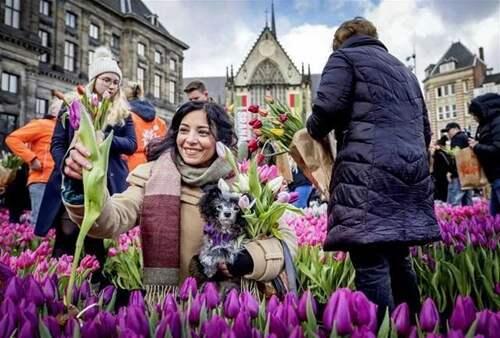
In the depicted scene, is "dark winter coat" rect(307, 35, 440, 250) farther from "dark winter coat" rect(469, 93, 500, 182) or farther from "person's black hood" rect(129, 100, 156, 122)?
"person's black hood" rect(129, 100, 156, 122)

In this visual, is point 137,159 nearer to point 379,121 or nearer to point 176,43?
point 379,121

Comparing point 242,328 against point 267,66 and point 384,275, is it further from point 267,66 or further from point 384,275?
point 267,66

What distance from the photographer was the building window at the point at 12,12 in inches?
1000

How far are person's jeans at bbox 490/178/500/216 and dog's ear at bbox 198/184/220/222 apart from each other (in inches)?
155

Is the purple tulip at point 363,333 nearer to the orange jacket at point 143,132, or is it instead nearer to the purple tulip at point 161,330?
the purple tulip at point 161,330

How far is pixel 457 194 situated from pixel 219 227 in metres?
7.97

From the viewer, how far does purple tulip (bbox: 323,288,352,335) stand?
1.32m

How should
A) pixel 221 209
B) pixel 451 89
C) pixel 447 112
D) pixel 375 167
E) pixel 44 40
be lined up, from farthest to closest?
1. pixel 447 112
2. pixel 451 89
3. pixel 44 40
4. pixel 375 167
5. pixel 221 209

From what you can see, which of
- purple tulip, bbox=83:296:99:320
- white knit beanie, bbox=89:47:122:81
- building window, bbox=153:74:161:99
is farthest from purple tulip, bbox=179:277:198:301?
building window, bbox=153:74:161:99

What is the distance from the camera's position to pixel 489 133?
17.3 feet

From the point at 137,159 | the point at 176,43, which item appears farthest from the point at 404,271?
the point at 176,43

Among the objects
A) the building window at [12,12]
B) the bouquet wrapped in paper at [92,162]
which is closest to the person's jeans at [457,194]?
the bouquet wrapped in paper at [92,162]

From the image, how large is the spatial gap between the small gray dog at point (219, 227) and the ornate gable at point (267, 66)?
57.9 m

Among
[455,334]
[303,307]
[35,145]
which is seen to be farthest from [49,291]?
[35,145]
